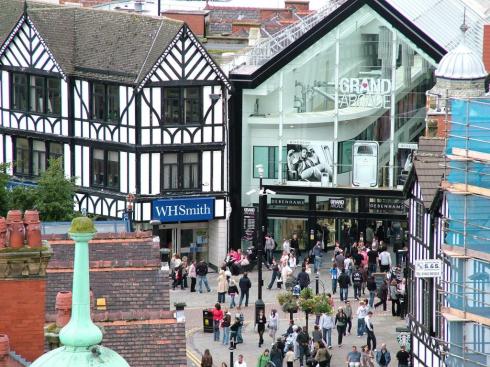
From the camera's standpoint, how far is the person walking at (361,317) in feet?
186

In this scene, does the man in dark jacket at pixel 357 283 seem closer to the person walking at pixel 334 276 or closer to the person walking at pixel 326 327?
the person walking at pixel 334 276

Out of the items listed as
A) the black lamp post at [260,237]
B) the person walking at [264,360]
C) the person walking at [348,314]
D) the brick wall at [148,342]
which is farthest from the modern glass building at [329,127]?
the brick wall at [148,342]

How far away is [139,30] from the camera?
70.4 m

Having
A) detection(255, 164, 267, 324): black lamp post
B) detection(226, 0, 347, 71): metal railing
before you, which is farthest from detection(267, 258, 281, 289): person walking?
detection(226, 0, 347, 71): metal railing

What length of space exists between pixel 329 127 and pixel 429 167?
2181cm

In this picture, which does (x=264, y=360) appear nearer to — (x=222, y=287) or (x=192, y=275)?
(x=222, y=287)

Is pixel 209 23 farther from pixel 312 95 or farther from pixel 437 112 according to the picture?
pixel 437 112

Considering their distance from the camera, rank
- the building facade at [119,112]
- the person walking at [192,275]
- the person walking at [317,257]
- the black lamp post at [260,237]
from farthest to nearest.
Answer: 1. the building facade at [119,112]
2. the person walking at [317,257]
3. the person walking at [192,275]
4. the black lamp post at [260,237]

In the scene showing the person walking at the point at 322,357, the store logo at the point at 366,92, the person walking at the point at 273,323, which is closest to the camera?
the person walking at the point at 322,357

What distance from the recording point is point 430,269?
148 feet

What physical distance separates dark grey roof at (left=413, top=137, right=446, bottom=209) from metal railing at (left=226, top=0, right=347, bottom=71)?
19.6 metres

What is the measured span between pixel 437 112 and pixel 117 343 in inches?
1004

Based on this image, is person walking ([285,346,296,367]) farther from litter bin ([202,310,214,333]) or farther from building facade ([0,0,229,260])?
building facade ([0,0,229,260])

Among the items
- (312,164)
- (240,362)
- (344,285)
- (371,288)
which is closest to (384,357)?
(240,362)
